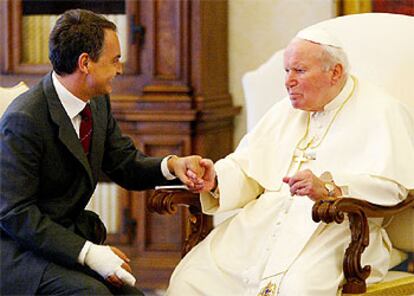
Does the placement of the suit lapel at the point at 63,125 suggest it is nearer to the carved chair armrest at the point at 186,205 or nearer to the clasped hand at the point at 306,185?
the carved chair armrest at the point at 186,205

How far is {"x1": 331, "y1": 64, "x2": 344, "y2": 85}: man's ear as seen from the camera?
407 cm

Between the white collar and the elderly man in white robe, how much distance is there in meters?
0.65

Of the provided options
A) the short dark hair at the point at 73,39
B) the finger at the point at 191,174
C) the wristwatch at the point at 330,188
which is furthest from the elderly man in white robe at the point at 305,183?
the short dark hair at the point at 73,39

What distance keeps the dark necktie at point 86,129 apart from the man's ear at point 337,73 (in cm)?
100

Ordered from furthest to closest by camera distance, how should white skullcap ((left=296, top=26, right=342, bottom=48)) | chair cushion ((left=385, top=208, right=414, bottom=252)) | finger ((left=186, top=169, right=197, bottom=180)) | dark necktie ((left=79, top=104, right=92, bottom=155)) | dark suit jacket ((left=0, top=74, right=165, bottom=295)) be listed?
1. chair cushion ((left=385, top=208, right=414, bottom=252))
2. white skullcap ((left=296, top=26, right=342, bottom=48))
3. finger ((left=186, top=169, right=197, bottom=180))
4. dark necktie ((left=79, top=104, right=92, bottom=155))
5. dark suit jacket ((left=0, top=74, right=165, bottom=295))

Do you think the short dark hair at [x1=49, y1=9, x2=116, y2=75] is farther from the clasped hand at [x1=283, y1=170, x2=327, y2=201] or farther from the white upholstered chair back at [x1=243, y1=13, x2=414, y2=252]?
the white upholstered chair back at [x1=243, y1=13, x2=414, y2=252]

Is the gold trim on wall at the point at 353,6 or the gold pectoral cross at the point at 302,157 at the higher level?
the gold trim on wall at the point at 353,6

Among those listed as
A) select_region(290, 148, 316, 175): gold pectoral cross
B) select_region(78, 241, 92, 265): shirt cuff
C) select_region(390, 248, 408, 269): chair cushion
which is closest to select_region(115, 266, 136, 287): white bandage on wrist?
select_region(78, 241, 92, 265): shirt cuff

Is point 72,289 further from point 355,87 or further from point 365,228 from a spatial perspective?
point 355,87

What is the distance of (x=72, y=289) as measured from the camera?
11.3 feet

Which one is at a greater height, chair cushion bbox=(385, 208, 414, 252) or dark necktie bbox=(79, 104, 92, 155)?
dark necktie bbox=(79, 104, 92, 155)

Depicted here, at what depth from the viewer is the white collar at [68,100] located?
3.60 metres

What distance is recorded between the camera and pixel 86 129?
3721 mm

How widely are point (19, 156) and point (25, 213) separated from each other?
191 millimetres
